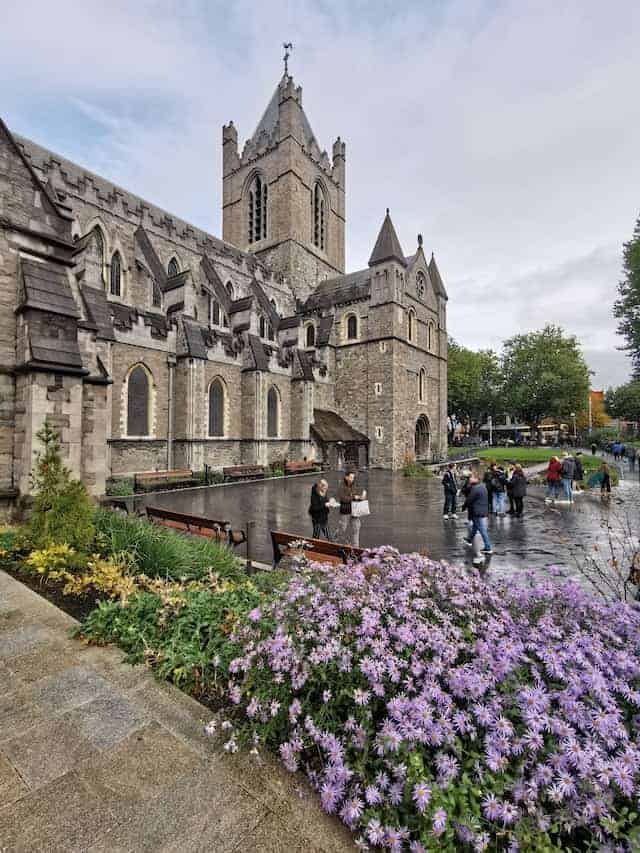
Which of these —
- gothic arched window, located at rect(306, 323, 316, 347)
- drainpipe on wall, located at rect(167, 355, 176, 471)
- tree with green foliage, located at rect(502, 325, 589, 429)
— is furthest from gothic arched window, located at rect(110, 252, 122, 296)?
tree with green foliage, located at rect(502, 325, 589, 429)

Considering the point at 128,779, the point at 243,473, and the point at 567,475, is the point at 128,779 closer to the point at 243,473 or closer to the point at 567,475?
the point at 567,475

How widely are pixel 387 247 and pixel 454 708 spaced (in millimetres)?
31187

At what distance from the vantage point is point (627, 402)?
5266cm

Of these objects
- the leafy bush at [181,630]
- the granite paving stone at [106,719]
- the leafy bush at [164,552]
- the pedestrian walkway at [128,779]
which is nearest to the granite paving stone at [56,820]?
the pedestrian walkway at [128,779]

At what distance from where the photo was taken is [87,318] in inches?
428

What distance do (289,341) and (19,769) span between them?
92.8 feet

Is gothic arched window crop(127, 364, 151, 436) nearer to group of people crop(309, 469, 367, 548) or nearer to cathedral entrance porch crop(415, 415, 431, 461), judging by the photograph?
group of people crop(309, 469, 367, 548)

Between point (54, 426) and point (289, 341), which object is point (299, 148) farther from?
point (54, 426)

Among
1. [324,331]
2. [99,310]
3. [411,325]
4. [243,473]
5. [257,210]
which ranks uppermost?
[257,210]

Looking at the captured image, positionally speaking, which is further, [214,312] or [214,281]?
[214,281]

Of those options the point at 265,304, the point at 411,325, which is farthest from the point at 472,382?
the point at 265,304

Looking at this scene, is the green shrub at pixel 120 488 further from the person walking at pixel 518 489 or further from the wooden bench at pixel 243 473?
the person walking at pixel 518 489

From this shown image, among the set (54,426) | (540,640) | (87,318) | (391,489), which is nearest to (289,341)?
(391,489)

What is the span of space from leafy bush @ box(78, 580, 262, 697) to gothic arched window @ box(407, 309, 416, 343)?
98.9ft
